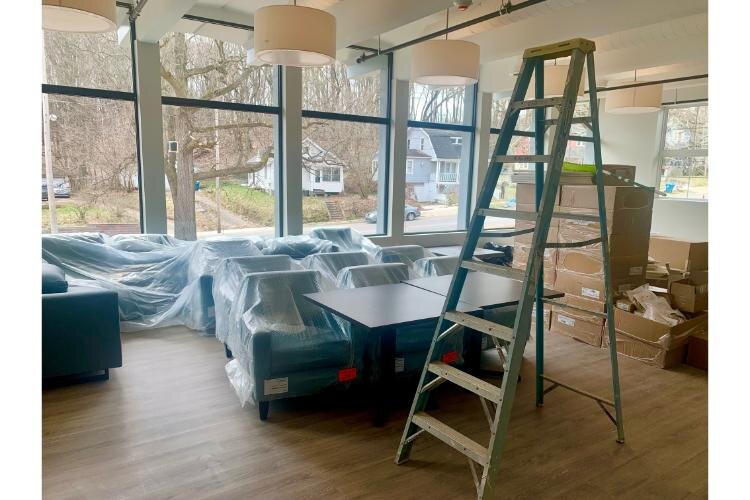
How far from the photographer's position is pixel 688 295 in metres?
Result: 4.14

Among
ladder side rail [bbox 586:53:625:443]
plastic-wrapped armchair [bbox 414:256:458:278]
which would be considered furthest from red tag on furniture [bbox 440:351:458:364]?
ladder side rail [bbox 586:53:625:443]

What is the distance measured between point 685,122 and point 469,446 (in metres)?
8.62

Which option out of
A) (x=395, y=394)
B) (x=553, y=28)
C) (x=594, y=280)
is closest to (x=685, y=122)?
(x=553, y=28)

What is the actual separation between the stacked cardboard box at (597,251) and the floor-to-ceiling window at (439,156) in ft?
11.2

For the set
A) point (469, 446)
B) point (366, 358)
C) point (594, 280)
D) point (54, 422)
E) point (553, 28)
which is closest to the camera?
point (469, 446)

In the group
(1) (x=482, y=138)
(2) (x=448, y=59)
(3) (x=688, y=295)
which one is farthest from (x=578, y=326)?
(1) (x=482, y=138)

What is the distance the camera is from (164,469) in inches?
95.1

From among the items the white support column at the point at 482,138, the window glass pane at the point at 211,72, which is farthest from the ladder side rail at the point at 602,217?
the white support column at the point at 482,138

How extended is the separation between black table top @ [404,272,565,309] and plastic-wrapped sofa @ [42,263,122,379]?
2147mm

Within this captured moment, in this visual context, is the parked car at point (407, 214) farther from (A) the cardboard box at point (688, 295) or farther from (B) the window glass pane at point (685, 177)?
(B) the window glass pane at point (685, 177)

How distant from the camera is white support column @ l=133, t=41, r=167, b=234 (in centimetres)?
531

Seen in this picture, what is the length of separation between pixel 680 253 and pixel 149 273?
5.30 meters

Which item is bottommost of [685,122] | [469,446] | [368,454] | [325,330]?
[368,454]

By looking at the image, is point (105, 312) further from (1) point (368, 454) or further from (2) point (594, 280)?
(2) point (594, 280)
